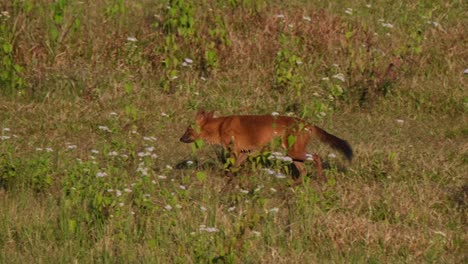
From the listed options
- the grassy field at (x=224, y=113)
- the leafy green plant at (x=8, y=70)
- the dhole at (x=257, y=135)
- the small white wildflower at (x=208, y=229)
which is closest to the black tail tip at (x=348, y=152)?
the dhole at (x=257, y=135)

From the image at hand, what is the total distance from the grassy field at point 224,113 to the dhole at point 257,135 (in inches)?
7.9

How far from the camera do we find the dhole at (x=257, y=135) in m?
9.51

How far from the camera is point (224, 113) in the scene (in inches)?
456

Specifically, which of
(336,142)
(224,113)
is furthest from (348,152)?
(224,113)

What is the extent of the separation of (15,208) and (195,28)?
4.40m

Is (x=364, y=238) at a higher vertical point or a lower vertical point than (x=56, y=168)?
higher

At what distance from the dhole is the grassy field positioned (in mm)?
199

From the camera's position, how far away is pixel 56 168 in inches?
382

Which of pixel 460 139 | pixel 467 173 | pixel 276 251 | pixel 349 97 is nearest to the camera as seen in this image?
pixel 276 251

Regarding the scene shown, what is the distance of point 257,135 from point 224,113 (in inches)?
73.0

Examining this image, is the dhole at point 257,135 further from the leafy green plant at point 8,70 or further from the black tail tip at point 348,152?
the leafy green plant at point 8,70

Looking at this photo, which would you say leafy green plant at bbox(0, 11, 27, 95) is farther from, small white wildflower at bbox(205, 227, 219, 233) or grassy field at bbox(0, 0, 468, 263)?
small white wildflower at bbox(205, 227, 219, 233)

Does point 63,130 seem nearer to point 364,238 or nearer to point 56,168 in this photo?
point 56,168

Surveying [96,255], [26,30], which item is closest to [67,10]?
[26,30]
